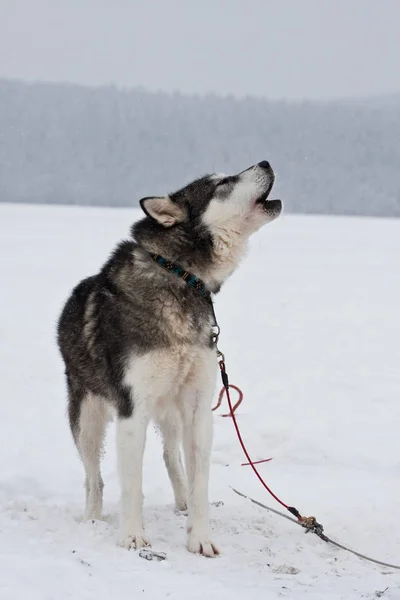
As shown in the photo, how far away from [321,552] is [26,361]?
612cm

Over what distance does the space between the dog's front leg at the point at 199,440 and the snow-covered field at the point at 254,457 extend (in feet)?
0.59

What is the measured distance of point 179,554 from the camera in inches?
158

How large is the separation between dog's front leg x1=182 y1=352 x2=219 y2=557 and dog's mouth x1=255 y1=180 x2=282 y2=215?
2.77 ft

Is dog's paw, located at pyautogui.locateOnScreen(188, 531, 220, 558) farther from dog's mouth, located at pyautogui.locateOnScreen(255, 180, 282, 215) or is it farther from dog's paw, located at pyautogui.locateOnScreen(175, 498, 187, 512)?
dog's mouth, located at pyautogui.locateOnScreen(255, 180, 282, 215)

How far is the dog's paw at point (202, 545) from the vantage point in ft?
13.3

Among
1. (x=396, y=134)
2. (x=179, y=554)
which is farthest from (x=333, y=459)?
(x=396, y=134)

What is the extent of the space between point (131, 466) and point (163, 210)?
1.40 meters

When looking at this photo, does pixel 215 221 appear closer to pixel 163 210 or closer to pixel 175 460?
pixel 163 210

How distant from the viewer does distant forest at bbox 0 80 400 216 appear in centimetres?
2941

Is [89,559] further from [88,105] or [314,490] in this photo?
[88,105]

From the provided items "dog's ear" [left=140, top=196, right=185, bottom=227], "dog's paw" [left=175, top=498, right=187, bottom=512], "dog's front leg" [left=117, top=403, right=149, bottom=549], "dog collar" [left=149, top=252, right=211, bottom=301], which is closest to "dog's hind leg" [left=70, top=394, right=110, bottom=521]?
"dog's paw" [left=175, top=498, right=187, bottom=512]

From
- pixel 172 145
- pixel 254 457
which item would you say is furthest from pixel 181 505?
pixel 172 145

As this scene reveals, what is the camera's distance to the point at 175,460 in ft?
16.9

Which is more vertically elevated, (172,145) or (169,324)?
(172,145)
